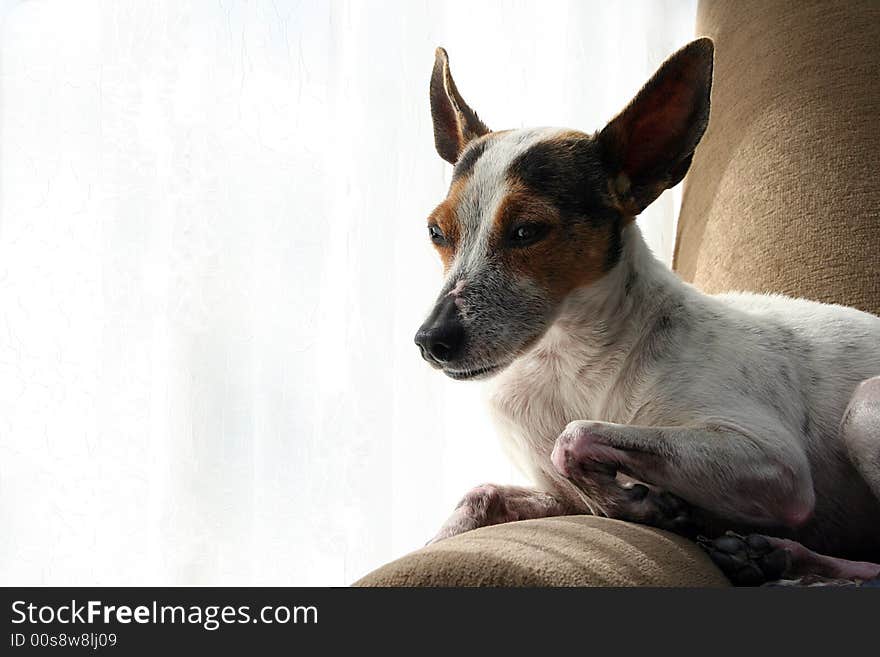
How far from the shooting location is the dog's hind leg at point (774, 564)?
1132mm

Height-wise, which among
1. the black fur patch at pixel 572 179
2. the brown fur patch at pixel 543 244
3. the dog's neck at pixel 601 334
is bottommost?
the dog's neck at pixel 601 334

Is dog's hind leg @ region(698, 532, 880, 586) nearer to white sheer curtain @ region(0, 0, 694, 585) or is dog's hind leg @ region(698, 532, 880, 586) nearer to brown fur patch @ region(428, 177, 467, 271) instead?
brown fur patch @ region(428, 177, 467, 271)

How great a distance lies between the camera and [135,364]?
1.88 meters

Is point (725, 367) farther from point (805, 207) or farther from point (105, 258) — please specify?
point (105, 258)

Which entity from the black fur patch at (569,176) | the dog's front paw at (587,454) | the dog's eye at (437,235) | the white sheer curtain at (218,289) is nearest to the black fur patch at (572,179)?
the black fur patch at (569,176)

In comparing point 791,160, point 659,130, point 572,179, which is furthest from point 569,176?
point 791,160

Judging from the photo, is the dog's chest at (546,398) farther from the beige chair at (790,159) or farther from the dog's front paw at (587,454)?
the beige chair at (790,159)

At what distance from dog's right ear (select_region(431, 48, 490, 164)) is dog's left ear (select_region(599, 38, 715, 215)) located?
24 cm

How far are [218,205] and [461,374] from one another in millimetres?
896

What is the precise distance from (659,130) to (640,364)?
316 millimetres

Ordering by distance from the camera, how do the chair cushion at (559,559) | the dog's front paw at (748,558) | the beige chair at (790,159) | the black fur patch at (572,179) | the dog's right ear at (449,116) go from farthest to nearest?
the beige chair at (790,159), the dog's right ear at (449,116), the black fur patch at (572,179), the dog's front paw at (748,558), the chair cushion at (559,559)

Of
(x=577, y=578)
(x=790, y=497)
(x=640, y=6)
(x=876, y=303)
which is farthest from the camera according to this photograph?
(x=640, y=6)

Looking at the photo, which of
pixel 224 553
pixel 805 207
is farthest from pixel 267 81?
pixel 805 207

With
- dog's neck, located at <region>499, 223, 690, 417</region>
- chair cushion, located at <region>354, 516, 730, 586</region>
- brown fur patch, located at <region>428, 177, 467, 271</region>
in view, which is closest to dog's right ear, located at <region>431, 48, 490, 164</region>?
brown fur patch, located at <region>428, 177, 467, 271</region>
